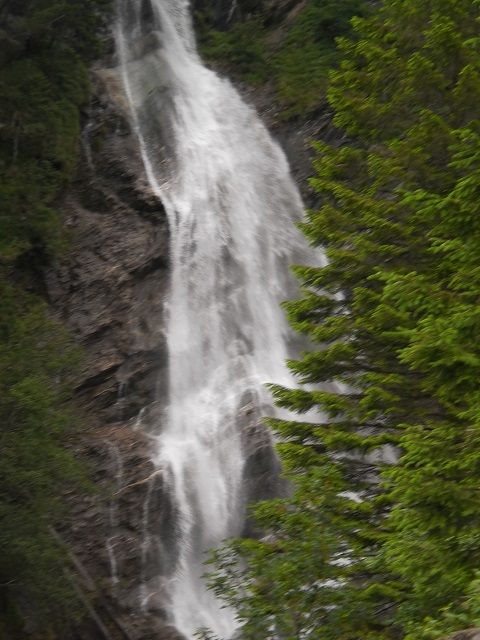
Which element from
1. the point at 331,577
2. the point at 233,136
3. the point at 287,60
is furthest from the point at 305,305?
the point at 287,60

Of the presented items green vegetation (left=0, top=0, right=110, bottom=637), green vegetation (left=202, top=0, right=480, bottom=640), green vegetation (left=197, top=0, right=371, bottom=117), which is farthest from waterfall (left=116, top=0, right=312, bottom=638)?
green vegetation (left=202, top=0, right=480, bottom=640)

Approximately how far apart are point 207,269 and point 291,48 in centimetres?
1222

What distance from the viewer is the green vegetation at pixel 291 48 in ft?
90.6

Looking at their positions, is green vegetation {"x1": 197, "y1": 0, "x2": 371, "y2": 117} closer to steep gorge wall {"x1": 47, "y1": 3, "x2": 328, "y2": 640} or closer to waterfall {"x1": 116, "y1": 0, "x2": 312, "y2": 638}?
waterfall {"x1": 116, "y1": 0, "x2": 312, "y2": 638}

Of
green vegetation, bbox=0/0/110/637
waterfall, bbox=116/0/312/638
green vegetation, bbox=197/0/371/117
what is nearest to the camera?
green vegetation, bbox=0/0/110/637

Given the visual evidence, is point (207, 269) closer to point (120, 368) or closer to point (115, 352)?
point (115, 352)

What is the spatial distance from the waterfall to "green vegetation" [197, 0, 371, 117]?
1.07 meters

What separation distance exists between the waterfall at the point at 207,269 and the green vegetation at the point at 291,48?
107cm

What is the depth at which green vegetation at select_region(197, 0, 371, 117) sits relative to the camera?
2762cm

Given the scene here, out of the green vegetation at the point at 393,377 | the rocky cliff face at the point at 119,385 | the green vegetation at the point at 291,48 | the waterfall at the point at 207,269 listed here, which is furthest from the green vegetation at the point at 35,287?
the green vegetation at the point at 291,48

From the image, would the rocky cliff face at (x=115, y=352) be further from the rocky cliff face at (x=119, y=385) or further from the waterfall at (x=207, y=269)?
the waterfall at (x=207, y=269)

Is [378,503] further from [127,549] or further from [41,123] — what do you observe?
[41,123]

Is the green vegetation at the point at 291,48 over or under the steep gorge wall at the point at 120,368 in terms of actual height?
over

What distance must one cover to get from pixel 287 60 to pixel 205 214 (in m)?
9.43
